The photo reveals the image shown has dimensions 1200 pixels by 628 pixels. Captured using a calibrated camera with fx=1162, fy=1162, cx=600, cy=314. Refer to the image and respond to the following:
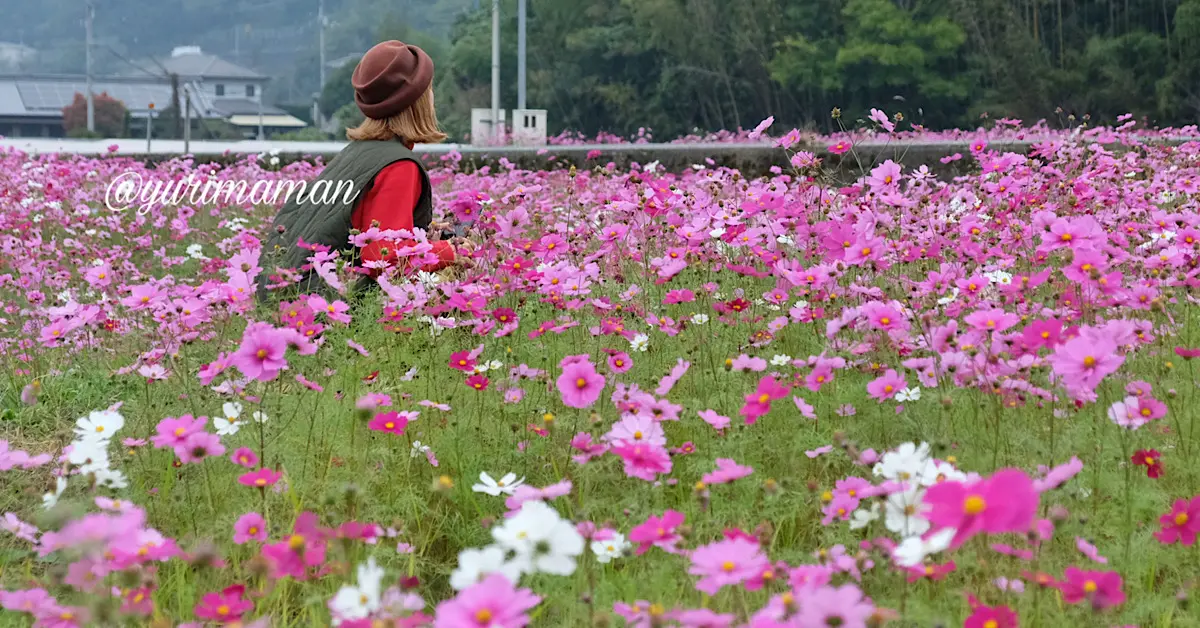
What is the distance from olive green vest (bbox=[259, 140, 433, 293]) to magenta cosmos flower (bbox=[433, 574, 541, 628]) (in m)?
2.54

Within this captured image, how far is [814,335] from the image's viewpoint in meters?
2.89

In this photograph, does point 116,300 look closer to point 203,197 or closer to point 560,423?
point 560,423

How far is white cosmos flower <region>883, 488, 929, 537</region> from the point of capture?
1.40 m

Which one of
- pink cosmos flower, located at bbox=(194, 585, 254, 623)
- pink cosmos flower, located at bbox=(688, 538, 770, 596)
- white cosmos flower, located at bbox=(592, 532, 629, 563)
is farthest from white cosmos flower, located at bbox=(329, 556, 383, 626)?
white cosmos flower, located at bbox=(592, 532, 629, 563)

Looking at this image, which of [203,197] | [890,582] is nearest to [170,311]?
[890,582]

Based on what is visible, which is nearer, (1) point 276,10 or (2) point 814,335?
(2) point 814,335

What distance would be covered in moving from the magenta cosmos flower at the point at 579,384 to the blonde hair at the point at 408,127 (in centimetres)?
205

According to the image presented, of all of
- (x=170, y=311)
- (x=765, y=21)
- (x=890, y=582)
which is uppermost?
(x=765, y=21)

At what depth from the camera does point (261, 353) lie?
6.00 ft

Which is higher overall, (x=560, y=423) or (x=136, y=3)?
(x=136, y=3)

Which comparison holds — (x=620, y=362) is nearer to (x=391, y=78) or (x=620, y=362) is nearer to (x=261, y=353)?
(x=261, y=353)

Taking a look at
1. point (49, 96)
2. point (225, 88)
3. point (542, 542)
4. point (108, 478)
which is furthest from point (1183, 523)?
point (225, 88)

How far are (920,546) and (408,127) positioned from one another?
2.94 metres

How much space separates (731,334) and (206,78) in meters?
99.5
